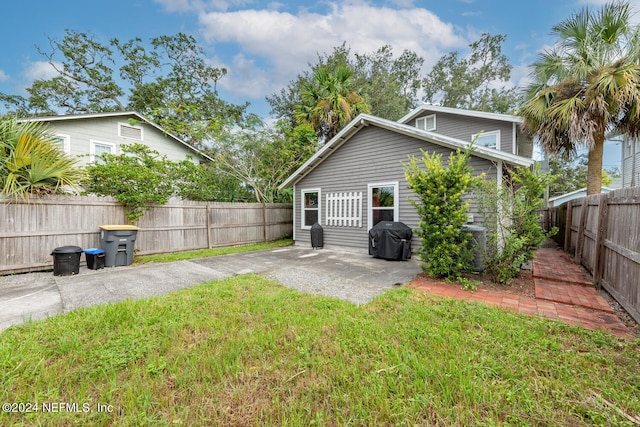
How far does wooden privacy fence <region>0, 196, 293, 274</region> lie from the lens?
5379 mm

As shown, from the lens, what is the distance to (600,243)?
4.21 m

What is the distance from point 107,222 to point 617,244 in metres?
10.3

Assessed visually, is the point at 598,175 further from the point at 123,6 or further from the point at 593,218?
the point at 123,6

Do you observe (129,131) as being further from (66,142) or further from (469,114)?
(469,114)

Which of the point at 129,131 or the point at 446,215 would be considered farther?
the point at 129,131

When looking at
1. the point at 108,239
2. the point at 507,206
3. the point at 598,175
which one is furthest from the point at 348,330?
the point at 598,175

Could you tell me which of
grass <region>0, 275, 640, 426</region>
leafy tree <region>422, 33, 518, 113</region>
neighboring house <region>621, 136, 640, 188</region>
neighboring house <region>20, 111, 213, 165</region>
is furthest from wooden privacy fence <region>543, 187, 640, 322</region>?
leafy tree <region>422, 33, 518, 113</region>

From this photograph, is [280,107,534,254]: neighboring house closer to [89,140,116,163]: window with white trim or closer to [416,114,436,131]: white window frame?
[416,114,436,131]: white window frame

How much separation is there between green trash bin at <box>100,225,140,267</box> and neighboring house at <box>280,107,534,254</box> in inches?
215

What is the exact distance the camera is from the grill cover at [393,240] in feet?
22.2

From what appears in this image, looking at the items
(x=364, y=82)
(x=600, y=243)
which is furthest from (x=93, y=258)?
(x=364, y=82)

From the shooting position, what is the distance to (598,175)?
817cm

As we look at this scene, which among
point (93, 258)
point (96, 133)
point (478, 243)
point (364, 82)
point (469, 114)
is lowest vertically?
point (93, 258)

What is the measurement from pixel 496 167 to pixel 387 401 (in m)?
6.11
